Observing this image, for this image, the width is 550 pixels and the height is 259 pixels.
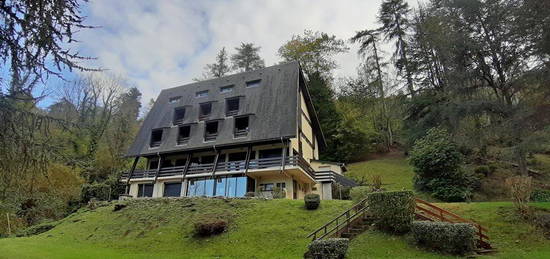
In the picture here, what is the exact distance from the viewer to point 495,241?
499 inches

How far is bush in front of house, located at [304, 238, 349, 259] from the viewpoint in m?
12.0

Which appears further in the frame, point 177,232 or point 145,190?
point 145,190

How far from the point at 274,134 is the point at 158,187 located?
10.9m

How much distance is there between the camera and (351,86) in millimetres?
47750

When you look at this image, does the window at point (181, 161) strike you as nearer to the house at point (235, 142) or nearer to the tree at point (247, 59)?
the house at point (235, 142)

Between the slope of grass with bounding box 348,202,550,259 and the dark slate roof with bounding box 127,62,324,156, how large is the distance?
499 inches

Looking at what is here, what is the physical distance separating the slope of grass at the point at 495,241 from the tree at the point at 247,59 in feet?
137

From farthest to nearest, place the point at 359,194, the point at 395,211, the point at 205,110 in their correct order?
the point at 205,110 → the point at 359,194 → the point at 395,211

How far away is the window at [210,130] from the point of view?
28.5 meters

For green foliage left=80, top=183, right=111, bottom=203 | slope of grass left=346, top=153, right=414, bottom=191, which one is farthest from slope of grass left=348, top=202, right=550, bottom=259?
green foliage left=80, top=183, right=111, bottom=203

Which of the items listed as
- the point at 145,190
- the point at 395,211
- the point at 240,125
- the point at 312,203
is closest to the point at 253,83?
the point at 240,125

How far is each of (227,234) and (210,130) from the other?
14331 mm

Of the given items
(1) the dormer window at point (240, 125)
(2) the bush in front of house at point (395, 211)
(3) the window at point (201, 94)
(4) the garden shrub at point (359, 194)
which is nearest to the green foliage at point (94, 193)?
(3) the window at point (201, 94)

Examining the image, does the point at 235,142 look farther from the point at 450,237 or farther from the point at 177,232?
the point at 450,237
